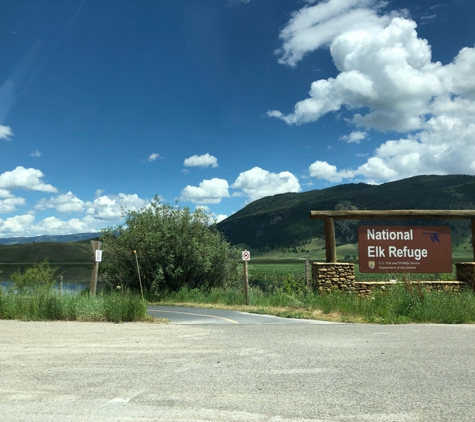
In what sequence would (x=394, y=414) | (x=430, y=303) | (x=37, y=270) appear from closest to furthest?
(x=394, y=414) → (x=430, y=303) → (x=37, y=270)

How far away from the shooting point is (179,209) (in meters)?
24.8

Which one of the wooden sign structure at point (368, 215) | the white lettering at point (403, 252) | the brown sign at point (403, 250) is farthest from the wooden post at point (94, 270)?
the white lettering at point (403, 252)

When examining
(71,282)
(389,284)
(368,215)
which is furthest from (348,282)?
(71,282)

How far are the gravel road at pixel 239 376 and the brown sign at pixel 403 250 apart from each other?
7895 mm

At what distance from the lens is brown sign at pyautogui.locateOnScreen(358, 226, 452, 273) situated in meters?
16.8

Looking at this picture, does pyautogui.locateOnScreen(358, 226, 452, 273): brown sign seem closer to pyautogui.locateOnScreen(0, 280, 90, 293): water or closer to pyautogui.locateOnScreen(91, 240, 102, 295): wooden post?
pyautogui.locateOnScreen(91, 240, 102, 295): wooden post

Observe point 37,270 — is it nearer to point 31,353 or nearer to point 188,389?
point 31,353

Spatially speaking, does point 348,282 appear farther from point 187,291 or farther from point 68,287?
point 68,287

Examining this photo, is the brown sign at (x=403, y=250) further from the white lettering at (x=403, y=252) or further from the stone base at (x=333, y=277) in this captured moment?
the stone base at (x=333, y=277)

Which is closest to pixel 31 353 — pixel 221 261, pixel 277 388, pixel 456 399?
pixel 277 388

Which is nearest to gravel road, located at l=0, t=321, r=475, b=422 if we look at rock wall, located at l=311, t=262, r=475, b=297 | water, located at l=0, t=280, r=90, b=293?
water, located at l=0, t=280, r=90, b=293

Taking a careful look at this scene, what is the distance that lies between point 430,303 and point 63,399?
9929 millimetres

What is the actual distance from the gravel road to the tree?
44.6 feet

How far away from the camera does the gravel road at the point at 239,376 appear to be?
169 inches
